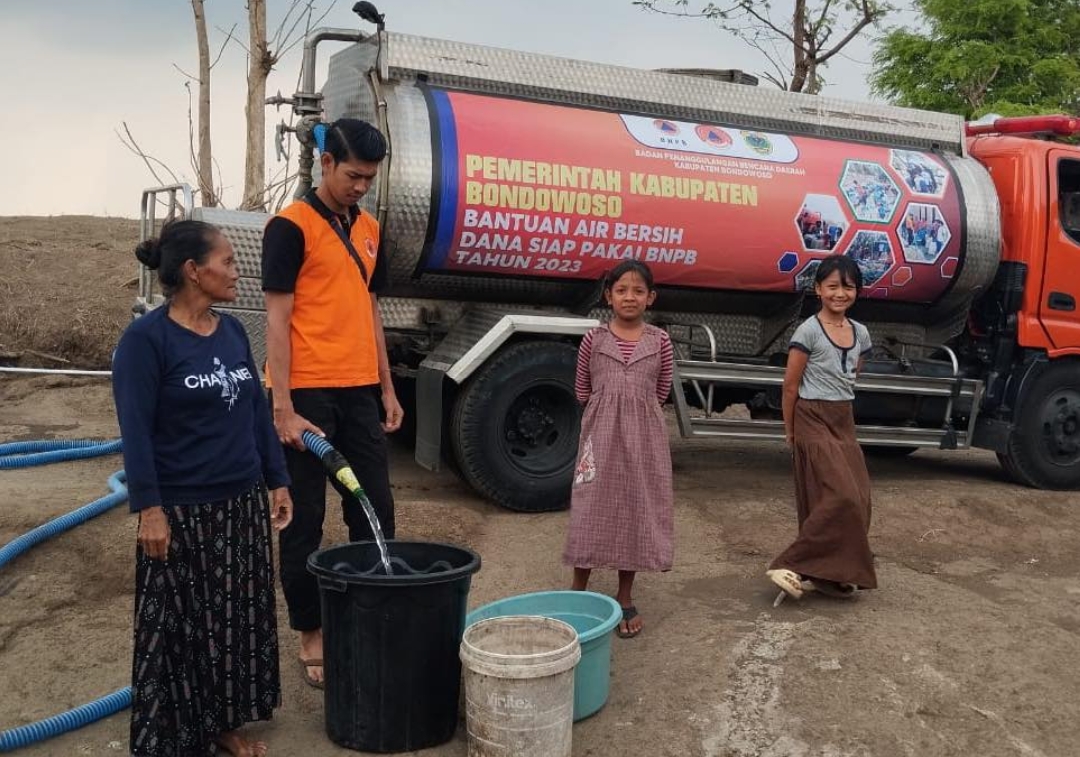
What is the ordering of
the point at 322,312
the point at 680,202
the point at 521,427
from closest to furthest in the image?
the point at 322,312, the point at 521,427, the point at 680,202

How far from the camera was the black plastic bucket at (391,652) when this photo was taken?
11.4 feet

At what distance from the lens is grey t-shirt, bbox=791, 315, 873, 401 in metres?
5.08

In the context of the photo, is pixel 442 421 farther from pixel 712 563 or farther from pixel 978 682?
pixel 978 682

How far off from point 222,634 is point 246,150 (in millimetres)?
9950

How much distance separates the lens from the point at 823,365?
508 cm

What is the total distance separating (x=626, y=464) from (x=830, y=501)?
3.42 feet

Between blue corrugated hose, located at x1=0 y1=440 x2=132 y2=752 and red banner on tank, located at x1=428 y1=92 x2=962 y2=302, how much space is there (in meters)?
2.34

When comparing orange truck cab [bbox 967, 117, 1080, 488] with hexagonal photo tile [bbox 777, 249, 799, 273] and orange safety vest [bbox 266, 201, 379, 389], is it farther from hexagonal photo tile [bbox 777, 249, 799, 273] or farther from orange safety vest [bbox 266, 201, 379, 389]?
orange safety vest [bbox 266, 201, 379, 389]

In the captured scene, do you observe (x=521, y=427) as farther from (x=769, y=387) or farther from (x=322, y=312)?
(x=322, y=312)

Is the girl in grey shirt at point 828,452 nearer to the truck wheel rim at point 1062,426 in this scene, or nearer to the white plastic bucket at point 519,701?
the white plastic bucket at point 519,701

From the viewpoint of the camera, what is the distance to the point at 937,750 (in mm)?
3680

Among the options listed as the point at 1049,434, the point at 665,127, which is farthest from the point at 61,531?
the point at 1049,434

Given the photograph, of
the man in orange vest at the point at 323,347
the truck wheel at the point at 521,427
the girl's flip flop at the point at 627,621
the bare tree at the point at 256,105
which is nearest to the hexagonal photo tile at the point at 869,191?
the truck wheel at the point at 521,427

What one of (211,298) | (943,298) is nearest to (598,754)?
(211,298)
